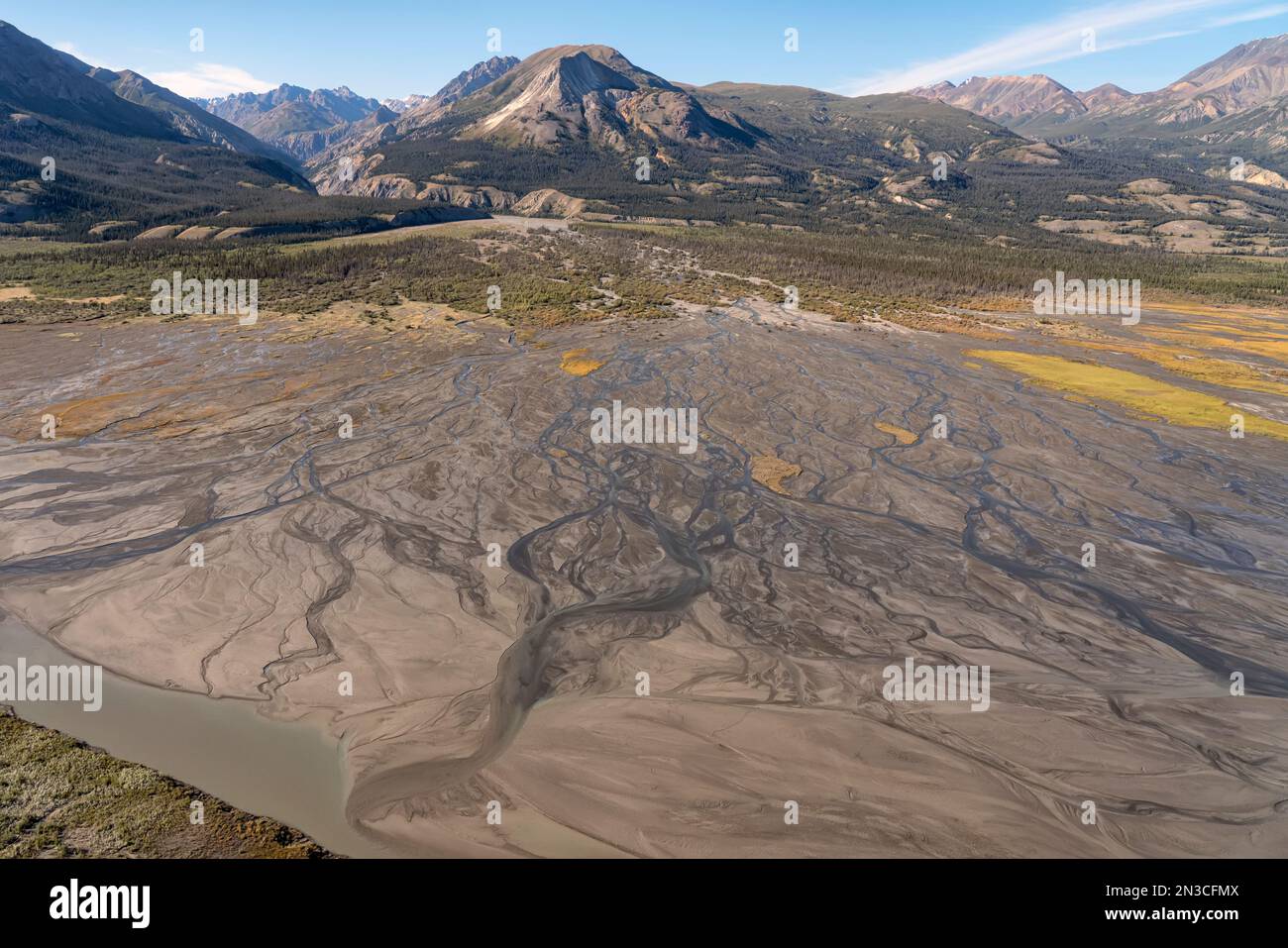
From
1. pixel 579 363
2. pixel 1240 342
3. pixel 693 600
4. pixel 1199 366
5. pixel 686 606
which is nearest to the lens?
pixel 686 606

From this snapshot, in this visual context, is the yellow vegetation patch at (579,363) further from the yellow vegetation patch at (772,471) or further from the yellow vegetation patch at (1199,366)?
the yellow vegetation patch at (1199,366)

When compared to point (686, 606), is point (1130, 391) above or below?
above

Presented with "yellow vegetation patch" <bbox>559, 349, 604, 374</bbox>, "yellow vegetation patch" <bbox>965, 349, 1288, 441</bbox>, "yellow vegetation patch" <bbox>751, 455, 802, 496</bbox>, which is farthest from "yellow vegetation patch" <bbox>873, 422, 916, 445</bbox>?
"yellow vegetation patch" <bbox>559, 349, 604, 374</bbox>

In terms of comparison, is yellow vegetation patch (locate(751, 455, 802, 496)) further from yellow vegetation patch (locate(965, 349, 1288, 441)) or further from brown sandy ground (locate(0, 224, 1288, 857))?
yellow vegetation patch (locate(965, 349, 1288, 441))

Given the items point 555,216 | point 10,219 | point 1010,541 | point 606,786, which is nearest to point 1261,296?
point 1010,541

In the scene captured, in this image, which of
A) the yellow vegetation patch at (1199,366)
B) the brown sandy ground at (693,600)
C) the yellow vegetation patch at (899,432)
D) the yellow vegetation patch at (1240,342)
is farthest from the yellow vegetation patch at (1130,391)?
the yellow vegetation patch at (1240,342)

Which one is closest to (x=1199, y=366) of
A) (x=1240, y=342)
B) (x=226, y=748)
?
(x=1240, y=342)

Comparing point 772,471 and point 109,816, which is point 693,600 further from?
point 109,816
